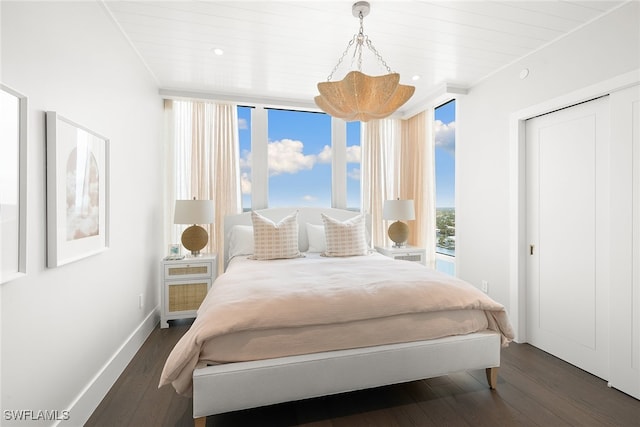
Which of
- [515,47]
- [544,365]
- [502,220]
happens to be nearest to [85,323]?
[544,365]

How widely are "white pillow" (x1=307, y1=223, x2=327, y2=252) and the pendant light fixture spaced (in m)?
1.63

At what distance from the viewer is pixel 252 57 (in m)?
2.87

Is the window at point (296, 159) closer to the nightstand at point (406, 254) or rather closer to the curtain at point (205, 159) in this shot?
the curtain at point (205, 159)

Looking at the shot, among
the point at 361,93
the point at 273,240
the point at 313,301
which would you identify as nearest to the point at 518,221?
the point at 361,93

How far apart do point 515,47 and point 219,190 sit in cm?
338

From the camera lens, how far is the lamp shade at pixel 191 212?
326cm

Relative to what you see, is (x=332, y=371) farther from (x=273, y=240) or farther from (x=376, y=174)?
(x=376, y=174)

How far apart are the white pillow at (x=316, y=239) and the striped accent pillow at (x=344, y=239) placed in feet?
0.69

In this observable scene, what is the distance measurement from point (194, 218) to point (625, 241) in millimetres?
3582

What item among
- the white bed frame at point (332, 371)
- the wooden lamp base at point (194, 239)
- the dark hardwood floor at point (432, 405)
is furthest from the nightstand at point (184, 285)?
the white bed frame at point (332, 371)

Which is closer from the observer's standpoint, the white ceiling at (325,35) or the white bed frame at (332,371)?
the white bed frame at (332,371)

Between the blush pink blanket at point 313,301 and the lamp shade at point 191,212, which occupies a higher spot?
the lamp shade at point 191,212

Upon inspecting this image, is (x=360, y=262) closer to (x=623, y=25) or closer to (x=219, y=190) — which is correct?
Answer: (x=219, y=190)

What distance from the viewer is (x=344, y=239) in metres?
3.38
